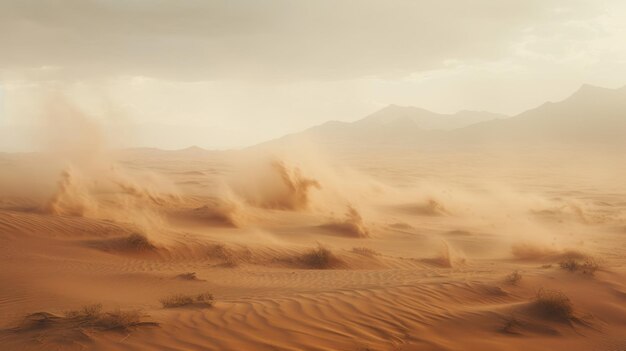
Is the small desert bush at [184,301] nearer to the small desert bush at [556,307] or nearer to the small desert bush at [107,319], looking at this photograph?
the small desert bush at [107,319]

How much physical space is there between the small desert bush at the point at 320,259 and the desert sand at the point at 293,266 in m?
0.05

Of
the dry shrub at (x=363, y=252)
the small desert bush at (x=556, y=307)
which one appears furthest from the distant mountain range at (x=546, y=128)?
the small desert bush at (x=556, y=307)

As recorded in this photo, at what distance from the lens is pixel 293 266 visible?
38.0 ft

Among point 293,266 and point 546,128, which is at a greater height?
point 546,128

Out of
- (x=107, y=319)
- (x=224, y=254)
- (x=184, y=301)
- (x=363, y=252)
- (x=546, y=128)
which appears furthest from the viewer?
(x=546, y=128)

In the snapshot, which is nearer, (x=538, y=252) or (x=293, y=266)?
(x=293, y=266)

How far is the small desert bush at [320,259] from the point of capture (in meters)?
11.6

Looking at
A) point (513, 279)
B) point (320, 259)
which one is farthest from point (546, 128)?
point (513, 279)

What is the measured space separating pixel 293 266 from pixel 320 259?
659 mm

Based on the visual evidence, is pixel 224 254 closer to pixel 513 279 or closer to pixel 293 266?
pixel 293 266

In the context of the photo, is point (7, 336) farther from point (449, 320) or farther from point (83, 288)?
point (449, 320)

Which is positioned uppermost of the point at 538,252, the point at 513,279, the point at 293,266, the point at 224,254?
the point at 513,279

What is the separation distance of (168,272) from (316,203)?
1340 centimetres

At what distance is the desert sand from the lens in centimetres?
577
